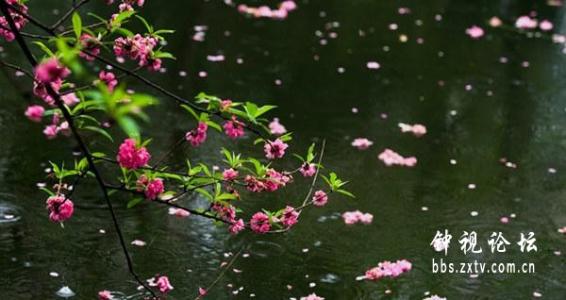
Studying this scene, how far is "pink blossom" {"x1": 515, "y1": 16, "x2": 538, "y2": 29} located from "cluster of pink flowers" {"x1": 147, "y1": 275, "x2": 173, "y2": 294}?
5.44 metres

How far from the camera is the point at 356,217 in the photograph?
406cm

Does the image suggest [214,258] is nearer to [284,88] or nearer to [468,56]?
[284,88]

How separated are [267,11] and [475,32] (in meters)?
1.94

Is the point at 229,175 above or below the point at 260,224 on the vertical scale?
above

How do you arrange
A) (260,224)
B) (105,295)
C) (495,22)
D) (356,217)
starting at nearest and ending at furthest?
(260,224) → (105,295) → (356,217) → (495,22)

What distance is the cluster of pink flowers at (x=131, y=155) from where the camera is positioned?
6.68 ft

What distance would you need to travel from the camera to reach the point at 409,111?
18.1ft

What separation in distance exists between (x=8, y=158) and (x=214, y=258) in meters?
1.48

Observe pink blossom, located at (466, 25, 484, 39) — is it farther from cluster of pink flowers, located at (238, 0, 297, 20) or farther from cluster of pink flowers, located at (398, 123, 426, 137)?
cluster of pink flowers, located at (398, 123, 426, 137)

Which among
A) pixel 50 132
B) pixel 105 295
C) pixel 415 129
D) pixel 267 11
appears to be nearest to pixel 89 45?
pixel 105 295

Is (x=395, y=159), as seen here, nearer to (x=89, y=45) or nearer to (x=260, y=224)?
(x=260, y=224)

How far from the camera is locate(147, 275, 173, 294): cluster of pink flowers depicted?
116 inches

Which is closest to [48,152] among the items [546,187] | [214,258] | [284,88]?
[214,258]

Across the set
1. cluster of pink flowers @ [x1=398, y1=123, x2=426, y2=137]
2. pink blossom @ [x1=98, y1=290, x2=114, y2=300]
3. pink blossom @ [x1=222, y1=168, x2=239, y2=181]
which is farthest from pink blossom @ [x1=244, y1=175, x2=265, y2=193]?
cluster of pink flowers @ [x1=398, y1=123, x2=426, y2=137]
